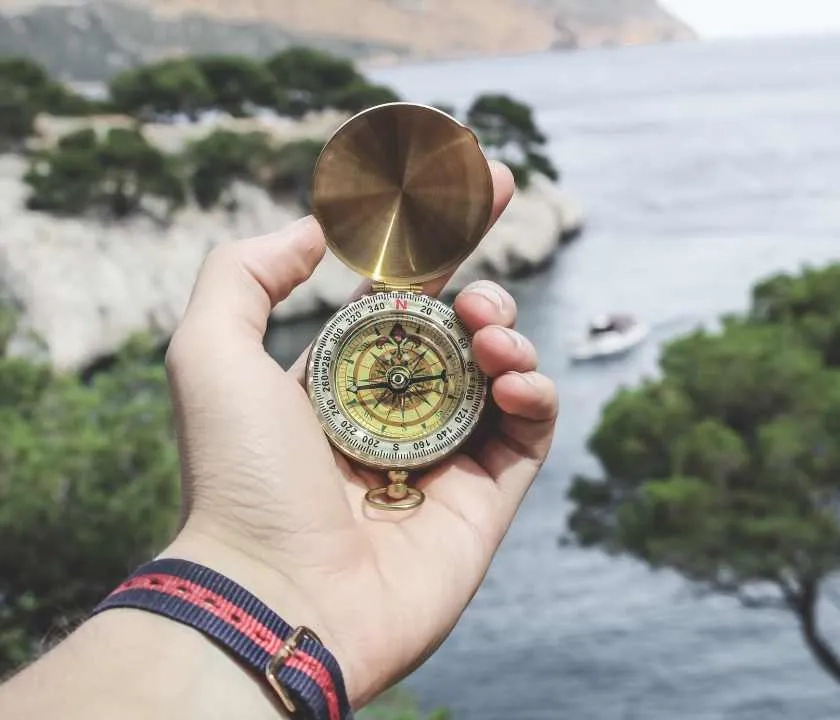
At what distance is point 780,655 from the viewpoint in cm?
501

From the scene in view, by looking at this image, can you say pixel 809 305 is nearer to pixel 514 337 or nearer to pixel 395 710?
pixel 395 710

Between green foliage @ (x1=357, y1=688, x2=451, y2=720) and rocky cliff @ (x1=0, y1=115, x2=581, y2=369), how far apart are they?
399 cm

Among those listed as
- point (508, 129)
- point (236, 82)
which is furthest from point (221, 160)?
point (236, 82)

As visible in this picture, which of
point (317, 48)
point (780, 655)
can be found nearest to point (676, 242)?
point (780, 655)

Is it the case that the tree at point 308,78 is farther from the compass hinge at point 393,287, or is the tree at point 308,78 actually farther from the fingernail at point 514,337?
the fingernail at point 514,337

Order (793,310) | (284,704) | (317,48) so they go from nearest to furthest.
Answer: (284,704) → (793,310) → (317,48)

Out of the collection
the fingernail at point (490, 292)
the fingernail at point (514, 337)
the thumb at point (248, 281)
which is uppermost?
the thumb at point (248, 281)

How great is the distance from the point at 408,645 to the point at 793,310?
3617mm

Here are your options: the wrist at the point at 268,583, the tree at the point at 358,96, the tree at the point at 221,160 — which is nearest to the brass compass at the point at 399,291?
the wrist at the point at 268,583

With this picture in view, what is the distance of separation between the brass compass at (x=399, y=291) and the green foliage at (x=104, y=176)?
781 cm

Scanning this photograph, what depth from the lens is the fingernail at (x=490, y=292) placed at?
122 centimetres

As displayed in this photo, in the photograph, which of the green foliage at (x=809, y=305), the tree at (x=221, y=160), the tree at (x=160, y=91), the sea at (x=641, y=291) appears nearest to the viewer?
the green foliage at (x=809, y=305)

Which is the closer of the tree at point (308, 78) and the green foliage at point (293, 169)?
the green foliage at point (293, 169)

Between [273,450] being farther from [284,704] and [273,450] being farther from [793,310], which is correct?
[793,310]
